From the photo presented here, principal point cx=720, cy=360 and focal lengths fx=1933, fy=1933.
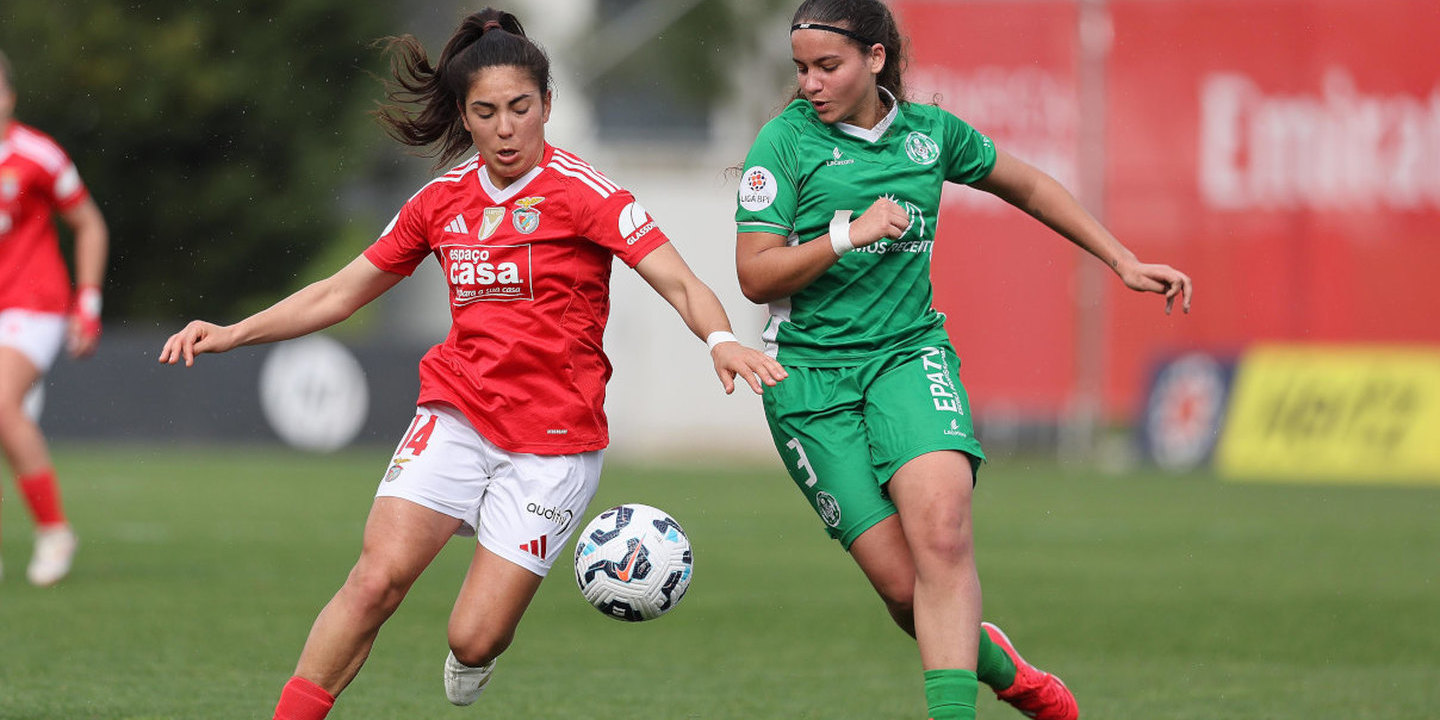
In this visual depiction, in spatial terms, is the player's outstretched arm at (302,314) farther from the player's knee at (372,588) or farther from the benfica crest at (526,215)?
the player's knee at (372,588)

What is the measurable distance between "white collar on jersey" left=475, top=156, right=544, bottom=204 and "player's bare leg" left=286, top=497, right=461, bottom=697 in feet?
2.88

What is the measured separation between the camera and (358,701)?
654cm

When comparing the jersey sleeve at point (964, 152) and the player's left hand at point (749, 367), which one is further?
the jersey sleeve at point (964, 152)

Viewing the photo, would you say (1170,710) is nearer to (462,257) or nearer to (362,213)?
(462,257)

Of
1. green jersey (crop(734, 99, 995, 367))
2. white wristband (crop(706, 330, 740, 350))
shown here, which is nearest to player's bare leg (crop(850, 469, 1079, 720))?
green jersey (crop(734, 99, 995, 367))

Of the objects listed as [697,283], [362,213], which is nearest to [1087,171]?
[362,213]

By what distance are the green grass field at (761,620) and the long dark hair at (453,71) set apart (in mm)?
1900

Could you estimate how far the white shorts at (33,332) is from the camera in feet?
30.1

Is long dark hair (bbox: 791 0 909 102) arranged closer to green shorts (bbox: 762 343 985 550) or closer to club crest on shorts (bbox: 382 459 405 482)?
green shorts (bbox: 762 343 985 550)

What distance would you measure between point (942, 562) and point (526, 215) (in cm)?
147

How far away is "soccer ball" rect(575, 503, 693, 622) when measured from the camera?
215 inches

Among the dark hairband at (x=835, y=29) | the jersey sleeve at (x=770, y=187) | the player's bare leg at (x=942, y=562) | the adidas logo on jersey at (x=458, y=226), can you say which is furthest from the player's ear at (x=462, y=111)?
the player's bare leg at (x=942, y=562)

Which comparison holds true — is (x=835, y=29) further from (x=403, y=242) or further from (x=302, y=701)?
(x=302, y=701)

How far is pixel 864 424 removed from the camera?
5.42 meters
